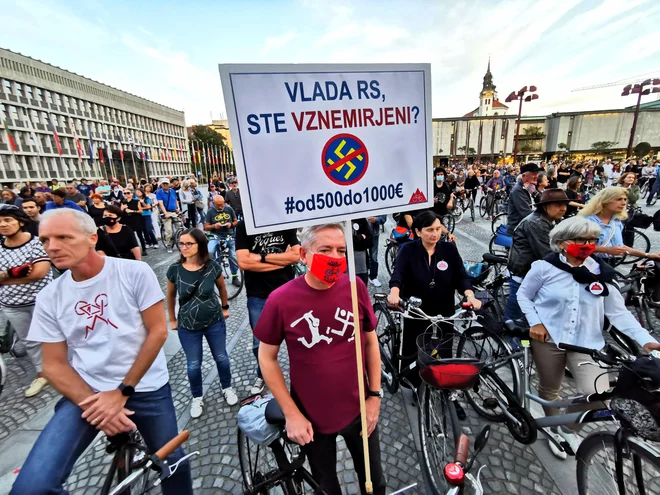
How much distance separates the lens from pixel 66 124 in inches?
1890

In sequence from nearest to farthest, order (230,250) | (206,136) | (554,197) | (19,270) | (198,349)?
(198,349)
(19,270)
(554,197)
(230,250)
(206,136)

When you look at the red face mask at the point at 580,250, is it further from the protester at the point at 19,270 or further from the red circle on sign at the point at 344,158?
the protester at the point at 19,270

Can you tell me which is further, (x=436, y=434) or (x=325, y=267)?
(x=436, y=434)

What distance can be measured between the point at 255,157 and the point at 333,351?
1068mm

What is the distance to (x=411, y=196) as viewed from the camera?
1.75 meters

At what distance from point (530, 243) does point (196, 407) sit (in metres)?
3.93

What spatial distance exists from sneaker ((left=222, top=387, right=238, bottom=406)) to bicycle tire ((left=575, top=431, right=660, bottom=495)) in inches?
112

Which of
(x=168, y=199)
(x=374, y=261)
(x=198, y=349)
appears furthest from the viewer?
(x=168, y=199)

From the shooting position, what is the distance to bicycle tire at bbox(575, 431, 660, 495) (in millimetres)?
1572

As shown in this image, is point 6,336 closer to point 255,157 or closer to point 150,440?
point 150,440

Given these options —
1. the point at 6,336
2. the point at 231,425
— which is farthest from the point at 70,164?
the point at 231,425

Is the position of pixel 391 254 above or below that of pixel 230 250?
below

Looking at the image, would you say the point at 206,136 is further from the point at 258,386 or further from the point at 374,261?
the point at 258,386

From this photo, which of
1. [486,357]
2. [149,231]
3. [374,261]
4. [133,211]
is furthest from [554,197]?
[149,231]
